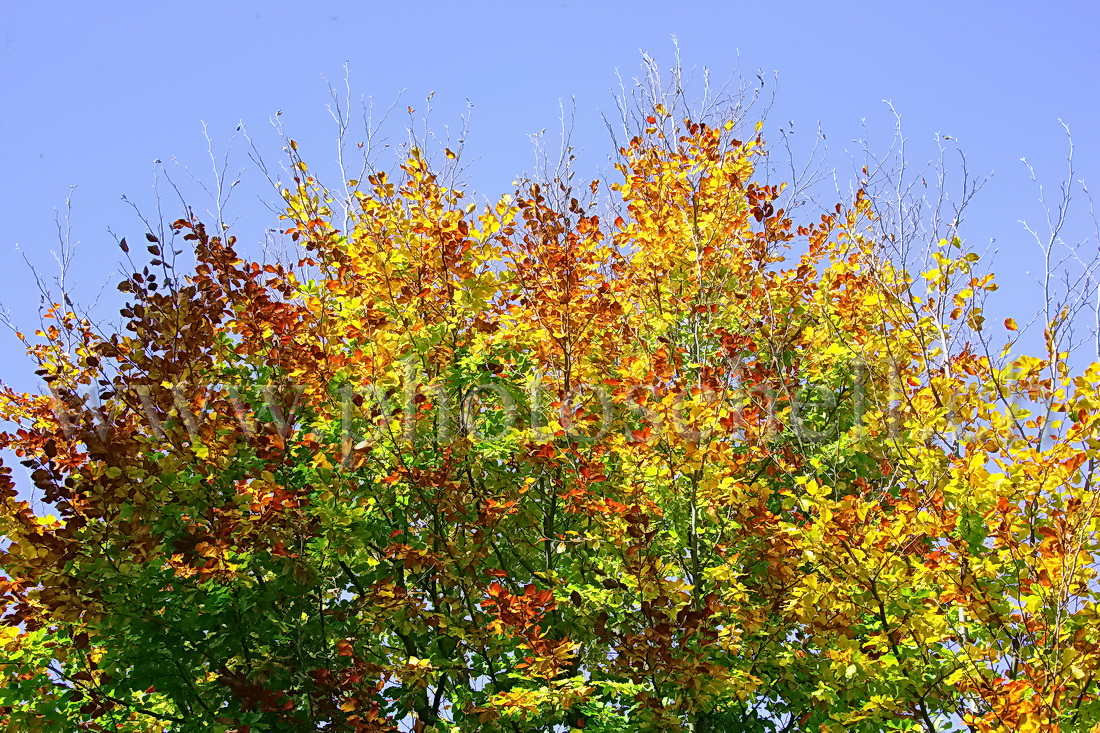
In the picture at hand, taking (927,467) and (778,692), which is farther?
(778,692)

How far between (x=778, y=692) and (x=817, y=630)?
1196 millimetres

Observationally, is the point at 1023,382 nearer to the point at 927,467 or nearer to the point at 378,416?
the point at 927,467

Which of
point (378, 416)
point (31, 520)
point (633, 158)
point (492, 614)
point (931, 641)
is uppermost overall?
point (633, 158)

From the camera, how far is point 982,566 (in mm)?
5473

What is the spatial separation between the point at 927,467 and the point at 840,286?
3.00 m

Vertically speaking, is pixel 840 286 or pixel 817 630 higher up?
pixel 840 286

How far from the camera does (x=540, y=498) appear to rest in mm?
7469

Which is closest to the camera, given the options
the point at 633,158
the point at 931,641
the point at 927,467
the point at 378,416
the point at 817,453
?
the point at 931,641

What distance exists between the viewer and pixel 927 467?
19.6 ft

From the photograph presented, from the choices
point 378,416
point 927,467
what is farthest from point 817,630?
point 378,416

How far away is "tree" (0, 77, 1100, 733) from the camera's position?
5637 millimetres

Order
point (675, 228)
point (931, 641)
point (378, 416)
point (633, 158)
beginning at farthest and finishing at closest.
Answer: point (633, 158), point (675, 228), point (378, 416), point (931, 641)

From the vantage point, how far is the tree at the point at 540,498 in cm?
564

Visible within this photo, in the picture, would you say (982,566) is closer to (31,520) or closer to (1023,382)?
(1023,382)
